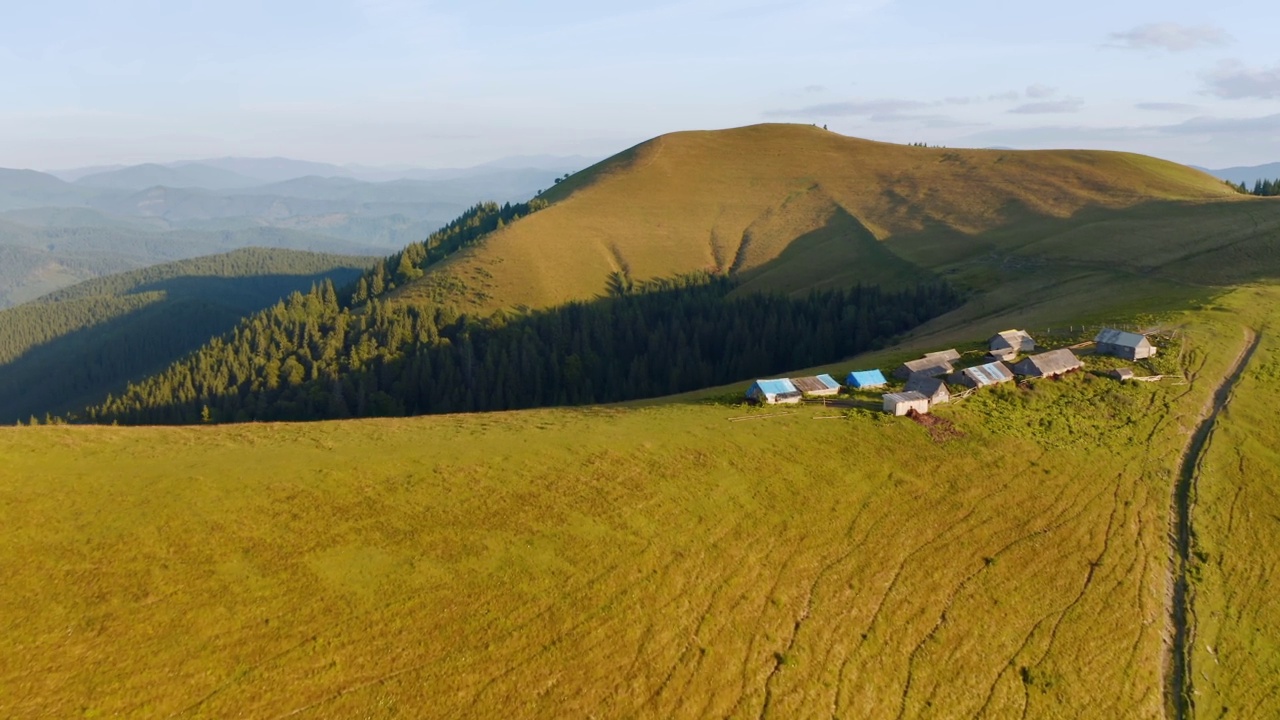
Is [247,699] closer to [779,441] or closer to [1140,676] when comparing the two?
[779,441]

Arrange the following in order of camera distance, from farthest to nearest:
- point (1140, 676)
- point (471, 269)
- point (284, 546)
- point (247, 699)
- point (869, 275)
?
point (471, 269) < point (869, 275) < point (284, 546) < point (1140, 676) < point (247, 699)

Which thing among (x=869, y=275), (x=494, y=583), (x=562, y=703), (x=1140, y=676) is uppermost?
(x=869, y=275)

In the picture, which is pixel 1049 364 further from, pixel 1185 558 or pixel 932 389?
pixel 1185 558

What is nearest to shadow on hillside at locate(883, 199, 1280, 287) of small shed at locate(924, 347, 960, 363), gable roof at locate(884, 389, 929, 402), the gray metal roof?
small shed at locate(924, 347, 960, 363)

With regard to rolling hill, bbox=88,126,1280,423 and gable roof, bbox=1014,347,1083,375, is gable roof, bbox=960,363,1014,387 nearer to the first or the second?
gable roof, bbox=1014,347,1083,375

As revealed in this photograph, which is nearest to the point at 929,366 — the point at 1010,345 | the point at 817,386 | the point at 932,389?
the point at 932,389

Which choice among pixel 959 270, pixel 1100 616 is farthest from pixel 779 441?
pixel 959 270

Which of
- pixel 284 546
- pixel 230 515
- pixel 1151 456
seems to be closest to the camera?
pixel 284 546
